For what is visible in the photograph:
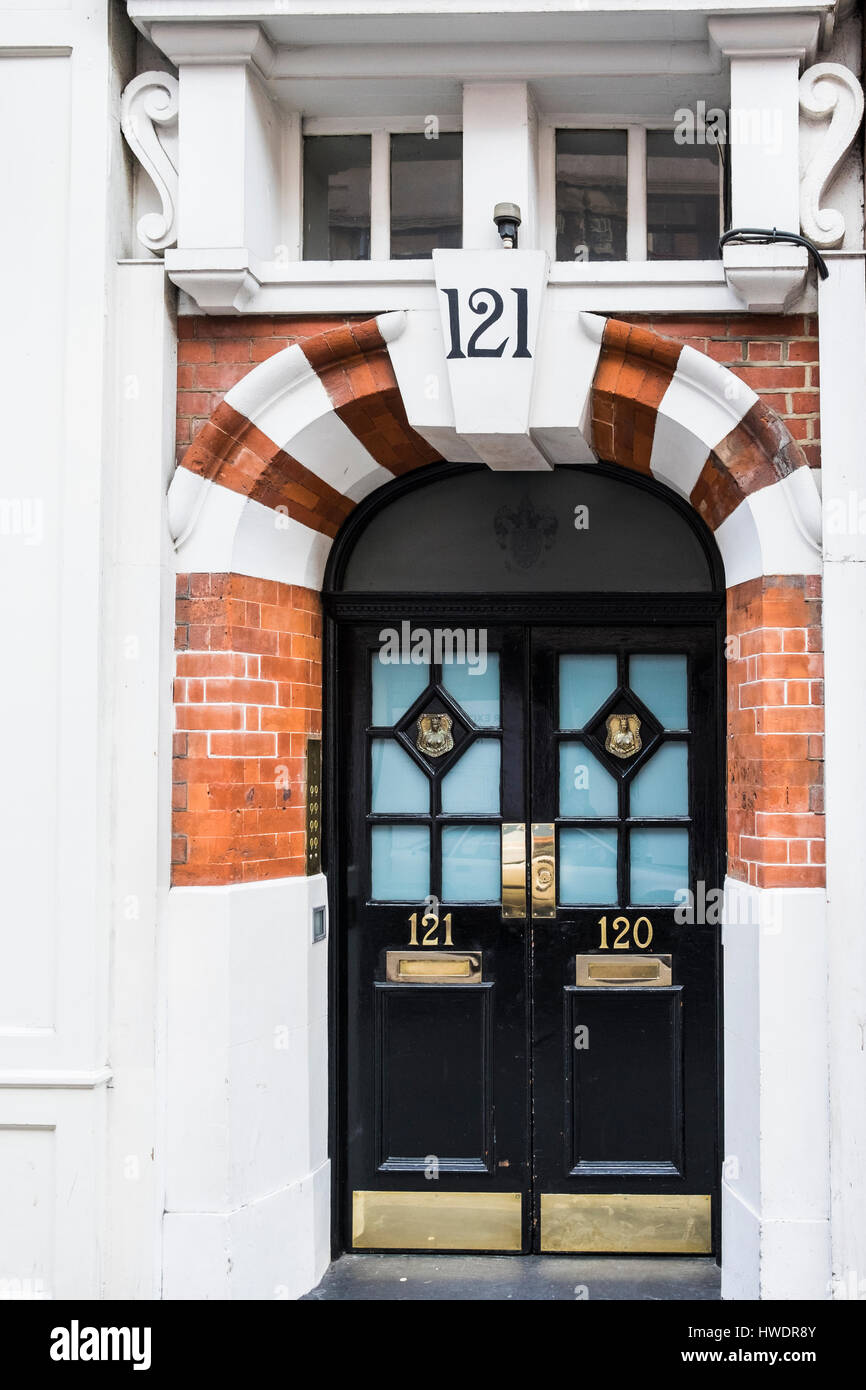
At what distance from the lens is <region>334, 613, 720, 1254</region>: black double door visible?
3.91 metres

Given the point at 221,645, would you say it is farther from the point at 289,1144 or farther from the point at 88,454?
the point at 289,1144

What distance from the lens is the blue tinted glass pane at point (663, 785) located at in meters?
3.96

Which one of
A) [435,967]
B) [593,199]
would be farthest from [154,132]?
[435,967]

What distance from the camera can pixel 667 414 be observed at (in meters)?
3.39

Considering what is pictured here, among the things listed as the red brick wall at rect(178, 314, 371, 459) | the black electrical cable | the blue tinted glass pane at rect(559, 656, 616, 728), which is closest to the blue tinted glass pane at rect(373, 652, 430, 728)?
the blue tinted glass pane at rect(559, 656, 616, 728)

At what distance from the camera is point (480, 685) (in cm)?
404

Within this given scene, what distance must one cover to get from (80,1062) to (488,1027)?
148 centimetres

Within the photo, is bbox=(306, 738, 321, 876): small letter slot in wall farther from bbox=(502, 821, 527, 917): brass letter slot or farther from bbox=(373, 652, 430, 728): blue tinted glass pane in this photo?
bbox=(502, 821, 527, 917): brass letter slot

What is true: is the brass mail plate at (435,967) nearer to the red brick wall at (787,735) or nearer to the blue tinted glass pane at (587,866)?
the blue tinted glass pane at (587,866)

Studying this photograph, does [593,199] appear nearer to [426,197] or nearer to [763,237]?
[426,197]

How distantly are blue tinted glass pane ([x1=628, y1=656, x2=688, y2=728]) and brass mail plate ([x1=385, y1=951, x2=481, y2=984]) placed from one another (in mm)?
1144

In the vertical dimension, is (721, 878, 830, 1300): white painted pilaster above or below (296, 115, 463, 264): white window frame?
below

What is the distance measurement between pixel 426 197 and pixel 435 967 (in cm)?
277
